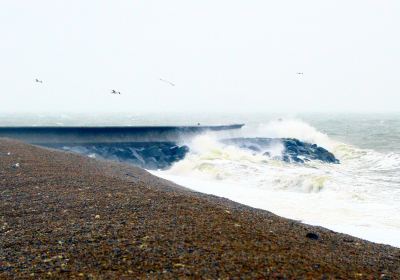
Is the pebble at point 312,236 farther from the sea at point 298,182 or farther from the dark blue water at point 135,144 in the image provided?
the dark blue water at point 135,144

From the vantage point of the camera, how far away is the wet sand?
5.70 m

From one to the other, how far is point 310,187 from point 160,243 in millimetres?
13670

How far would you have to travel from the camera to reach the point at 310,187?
1933 centimetres

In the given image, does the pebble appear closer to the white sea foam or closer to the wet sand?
the wet sand

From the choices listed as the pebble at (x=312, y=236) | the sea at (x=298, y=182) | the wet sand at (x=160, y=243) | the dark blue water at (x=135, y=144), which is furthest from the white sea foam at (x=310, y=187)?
the wet sand at (x=160, y=243)

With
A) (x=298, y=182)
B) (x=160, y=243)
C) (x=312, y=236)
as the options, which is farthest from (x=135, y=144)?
(x=160, y=243)

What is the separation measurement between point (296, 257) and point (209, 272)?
1.33m

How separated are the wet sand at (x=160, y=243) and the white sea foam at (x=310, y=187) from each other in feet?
12.3

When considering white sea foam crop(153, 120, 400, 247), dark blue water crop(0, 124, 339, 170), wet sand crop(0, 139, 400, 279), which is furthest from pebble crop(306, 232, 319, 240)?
dark blue water crop(0, 124, 339, 170)

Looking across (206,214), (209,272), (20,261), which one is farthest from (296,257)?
(20,261)

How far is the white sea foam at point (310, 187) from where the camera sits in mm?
12953

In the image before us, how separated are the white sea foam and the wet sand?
375 cm

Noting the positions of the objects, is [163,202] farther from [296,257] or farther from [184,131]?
[184,131]

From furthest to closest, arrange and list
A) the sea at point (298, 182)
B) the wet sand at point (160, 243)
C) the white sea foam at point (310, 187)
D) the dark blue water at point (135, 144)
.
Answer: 1. the dark blue water at point (135, 144)
2. the sea at point (298, 182)
3. the white sea foam at point (310, 187)
4. the wet sand at point (160, 243)
